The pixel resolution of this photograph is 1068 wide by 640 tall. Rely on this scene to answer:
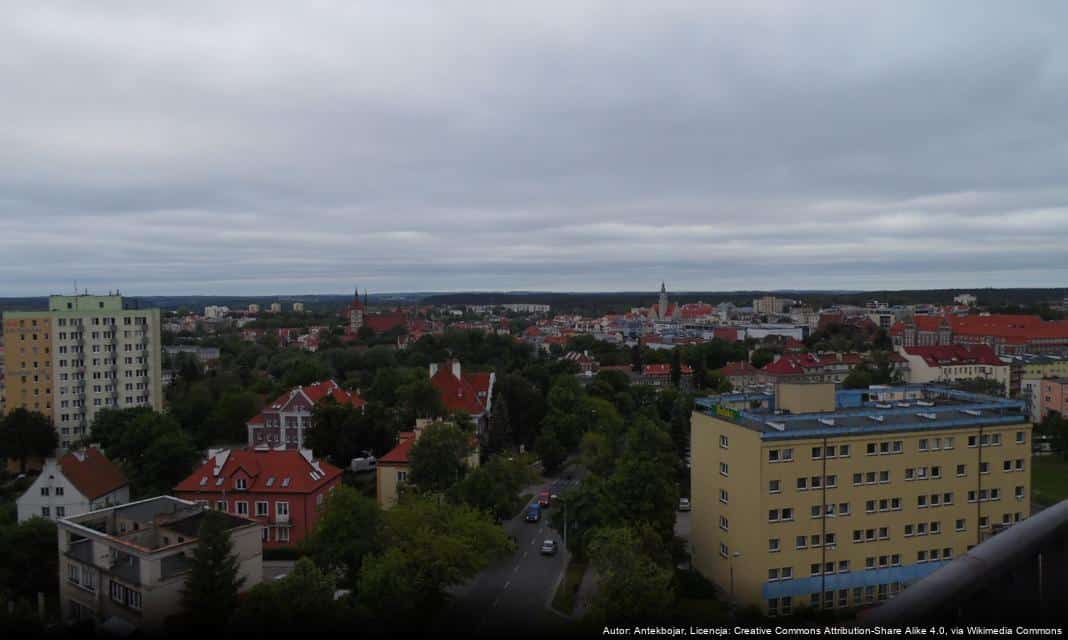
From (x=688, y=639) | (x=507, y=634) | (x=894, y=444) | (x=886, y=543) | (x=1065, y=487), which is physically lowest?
(x=1065, y=487)

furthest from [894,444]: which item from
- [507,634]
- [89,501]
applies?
[89,501]

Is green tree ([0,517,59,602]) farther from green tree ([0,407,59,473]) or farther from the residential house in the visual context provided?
green tree ([0,407,59,473])

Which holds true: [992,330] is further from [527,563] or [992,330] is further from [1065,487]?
[527,563]

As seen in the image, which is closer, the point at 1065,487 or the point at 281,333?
the point at 1065,487

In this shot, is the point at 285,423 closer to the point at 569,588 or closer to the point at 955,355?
the point at 569,588

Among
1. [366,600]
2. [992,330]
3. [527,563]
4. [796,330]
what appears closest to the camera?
[366,600]

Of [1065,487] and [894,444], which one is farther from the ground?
[894,444]

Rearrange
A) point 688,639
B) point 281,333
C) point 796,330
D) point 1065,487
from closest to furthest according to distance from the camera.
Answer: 1. point 688,639
2. point 1065,487
3. point 281,333
4. point 796,330
